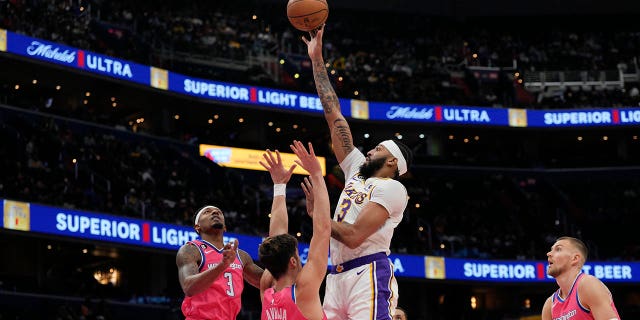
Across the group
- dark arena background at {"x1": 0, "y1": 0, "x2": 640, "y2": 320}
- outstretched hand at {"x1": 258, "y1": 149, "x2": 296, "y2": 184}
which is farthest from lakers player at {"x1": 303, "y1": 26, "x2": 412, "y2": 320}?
dark arena background at {"x1": 0, "y1": 0, "x2": 640, "y2": 320}

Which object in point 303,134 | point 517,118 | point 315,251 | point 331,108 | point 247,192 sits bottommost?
point 315,251

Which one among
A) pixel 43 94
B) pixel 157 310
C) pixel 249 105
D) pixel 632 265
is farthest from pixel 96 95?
pixel 632 265

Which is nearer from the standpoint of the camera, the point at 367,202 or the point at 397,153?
the point at 367,202

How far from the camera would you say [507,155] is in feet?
137

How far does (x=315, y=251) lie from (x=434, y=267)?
24930 mm

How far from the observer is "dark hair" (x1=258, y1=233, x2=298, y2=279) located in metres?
6.28

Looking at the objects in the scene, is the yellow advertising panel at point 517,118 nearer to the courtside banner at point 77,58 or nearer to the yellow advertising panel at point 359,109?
the yellow advertising panel at point 359,109

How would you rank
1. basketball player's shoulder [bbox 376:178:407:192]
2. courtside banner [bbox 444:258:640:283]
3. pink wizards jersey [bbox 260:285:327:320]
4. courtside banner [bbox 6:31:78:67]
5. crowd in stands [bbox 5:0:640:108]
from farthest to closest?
1. crowd in stands [bbox 5:0:640:108]
2. courtside banner [bbox 444:258:640:283]
3. courtside banner [bbox 6:31:78:67]
4. basketball player's shoulder [bbox 376:178:407:192]
5. pink wizards jersey [bbox 260:285:327:320]

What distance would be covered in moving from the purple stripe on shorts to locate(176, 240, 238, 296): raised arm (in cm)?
106

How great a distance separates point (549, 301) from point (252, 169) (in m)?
28.4

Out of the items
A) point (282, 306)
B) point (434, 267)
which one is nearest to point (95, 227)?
point (434, 267)

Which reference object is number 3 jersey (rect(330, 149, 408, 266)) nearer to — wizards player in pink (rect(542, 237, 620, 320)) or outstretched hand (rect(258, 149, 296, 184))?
outstretched hand (rect(258, 149, 296, 184))

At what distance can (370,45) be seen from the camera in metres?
43.3

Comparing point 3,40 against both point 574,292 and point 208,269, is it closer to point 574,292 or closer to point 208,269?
point 208,269
